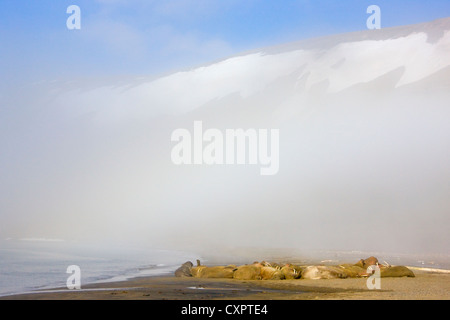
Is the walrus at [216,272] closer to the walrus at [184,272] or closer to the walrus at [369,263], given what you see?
the walrus at [184,272]

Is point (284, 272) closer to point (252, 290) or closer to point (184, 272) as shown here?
point (184, 272)

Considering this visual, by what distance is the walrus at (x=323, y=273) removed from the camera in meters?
17.9

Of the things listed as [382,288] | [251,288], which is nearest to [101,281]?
[251,288]

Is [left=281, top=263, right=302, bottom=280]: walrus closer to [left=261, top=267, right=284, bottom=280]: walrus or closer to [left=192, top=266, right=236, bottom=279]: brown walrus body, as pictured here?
[left=261, top=267, right=284, bottom=280]: walrus

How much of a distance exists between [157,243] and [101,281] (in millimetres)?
29580

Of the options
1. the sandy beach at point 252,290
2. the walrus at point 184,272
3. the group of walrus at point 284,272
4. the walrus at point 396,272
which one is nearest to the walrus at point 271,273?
the group of walrus at point 284,272

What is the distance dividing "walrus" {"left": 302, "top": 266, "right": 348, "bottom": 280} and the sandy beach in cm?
59

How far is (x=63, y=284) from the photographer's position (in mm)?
15227

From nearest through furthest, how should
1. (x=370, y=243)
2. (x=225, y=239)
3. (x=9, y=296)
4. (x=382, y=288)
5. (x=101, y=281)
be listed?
(x=9, y=296) → (x=382, y=288) → (x=101, y=281) → (x=370, y=243) → (x=225, y=239)

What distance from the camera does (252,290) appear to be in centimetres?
1434

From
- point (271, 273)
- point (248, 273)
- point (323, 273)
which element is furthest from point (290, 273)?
point (248, 273)

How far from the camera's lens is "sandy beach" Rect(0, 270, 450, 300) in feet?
40.3
